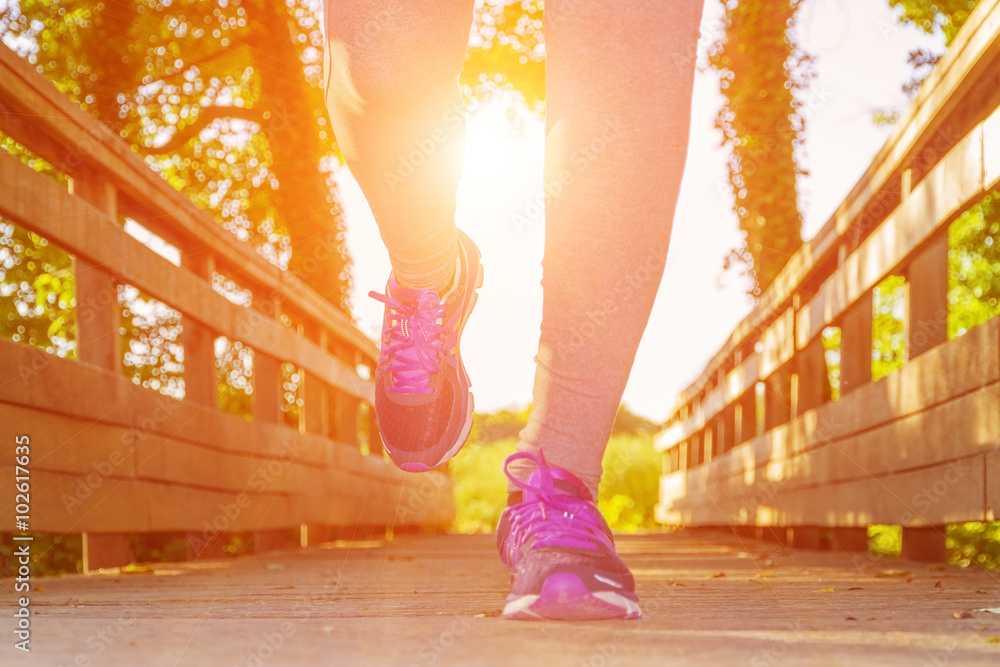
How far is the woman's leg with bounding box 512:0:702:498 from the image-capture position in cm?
163

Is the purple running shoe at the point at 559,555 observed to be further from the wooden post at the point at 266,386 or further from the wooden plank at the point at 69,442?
the wooden post at the point at 266,386

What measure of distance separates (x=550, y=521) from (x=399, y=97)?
0.63 meters

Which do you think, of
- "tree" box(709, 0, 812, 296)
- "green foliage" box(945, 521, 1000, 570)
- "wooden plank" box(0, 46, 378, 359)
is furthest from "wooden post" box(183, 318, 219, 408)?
"green foliage" box(945, 521, 1000, 570)

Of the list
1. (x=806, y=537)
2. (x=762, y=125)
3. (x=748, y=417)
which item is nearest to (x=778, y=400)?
(x=806, y=537)

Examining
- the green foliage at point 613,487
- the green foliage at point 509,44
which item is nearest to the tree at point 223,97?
the green foliage at point 509,44

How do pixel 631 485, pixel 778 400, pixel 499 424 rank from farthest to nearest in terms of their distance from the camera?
pixel 499 424
pixel 631 485
pixel 778 400

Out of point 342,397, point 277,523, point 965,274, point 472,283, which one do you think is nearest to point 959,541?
point 965,274

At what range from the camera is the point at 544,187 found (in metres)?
1.66

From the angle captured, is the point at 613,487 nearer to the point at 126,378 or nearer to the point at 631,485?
the point at 631,485

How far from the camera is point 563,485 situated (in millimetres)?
1608

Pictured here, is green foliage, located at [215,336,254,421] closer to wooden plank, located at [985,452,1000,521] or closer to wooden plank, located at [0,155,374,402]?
wooden plank, located at [0,155,374,402]

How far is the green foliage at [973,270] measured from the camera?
11903mm

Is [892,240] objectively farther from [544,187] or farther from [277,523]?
[277,523]

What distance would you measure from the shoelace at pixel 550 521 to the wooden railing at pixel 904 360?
948 mm
